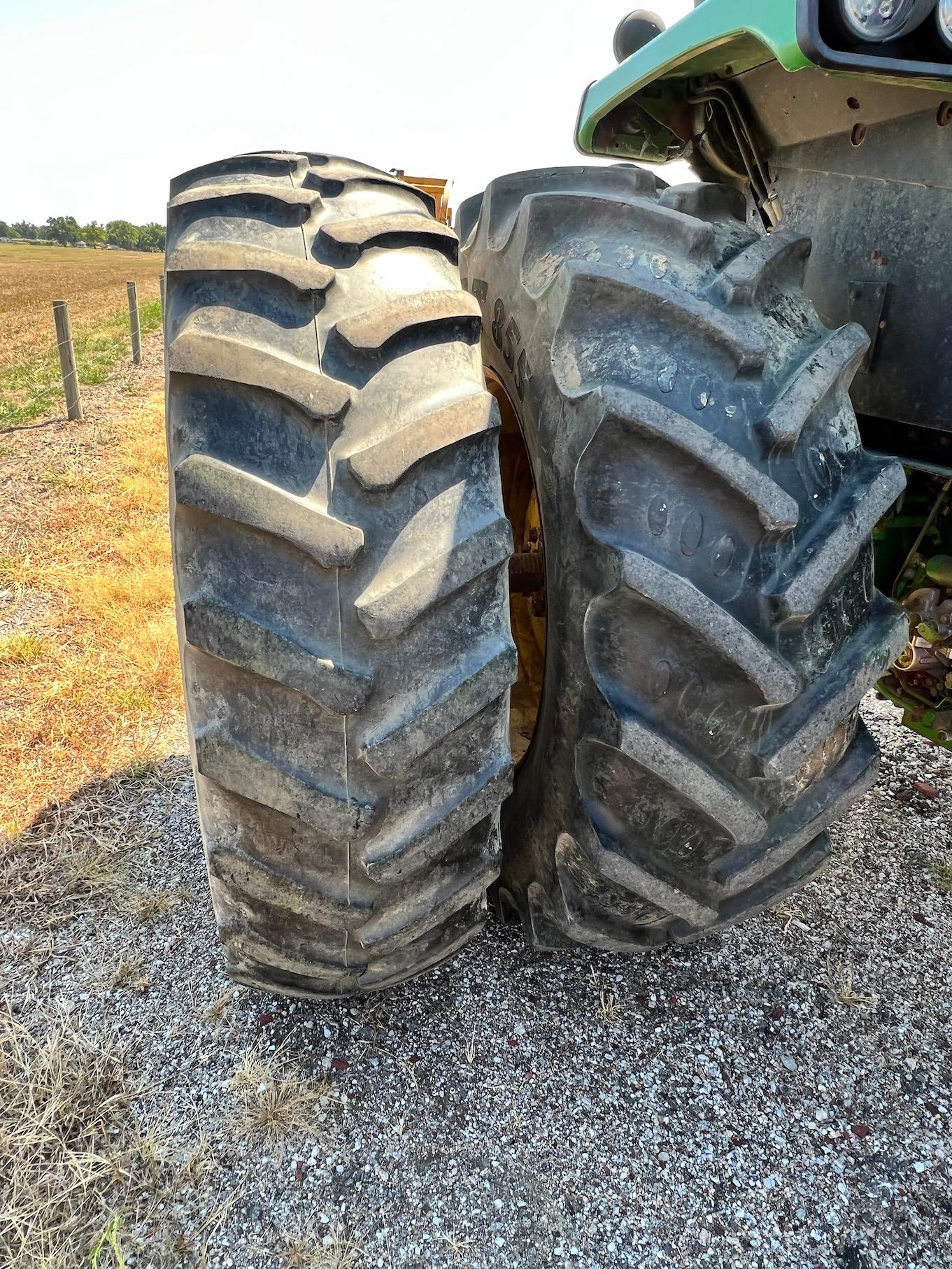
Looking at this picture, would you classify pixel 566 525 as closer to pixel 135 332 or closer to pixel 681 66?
pixel 681 66

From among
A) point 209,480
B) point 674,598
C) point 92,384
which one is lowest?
point 92,384

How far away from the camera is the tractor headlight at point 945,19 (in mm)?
1048

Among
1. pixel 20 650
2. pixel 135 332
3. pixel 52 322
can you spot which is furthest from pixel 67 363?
pixel 52 322

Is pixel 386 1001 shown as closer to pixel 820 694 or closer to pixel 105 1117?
pixel 105 1117

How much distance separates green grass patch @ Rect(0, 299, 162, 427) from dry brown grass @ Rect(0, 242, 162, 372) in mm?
443

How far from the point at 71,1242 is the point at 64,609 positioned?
115 inches

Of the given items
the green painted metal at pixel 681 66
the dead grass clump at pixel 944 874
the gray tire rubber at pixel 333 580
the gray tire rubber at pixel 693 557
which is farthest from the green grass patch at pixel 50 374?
the dead grass clump at pixel 944 874

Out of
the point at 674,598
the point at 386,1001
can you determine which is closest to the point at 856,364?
the point at 674,598

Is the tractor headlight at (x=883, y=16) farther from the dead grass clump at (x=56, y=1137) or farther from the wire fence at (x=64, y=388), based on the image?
the wire fence at (x=64, y=388)

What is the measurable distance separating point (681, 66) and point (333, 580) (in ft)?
4.06

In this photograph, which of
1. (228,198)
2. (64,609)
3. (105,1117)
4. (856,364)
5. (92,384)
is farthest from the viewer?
(92,384)

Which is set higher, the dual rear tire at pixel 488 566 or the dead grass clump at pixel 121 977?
the dual rear tire at pixel 488 566

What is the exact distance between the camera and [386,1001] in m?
1.79

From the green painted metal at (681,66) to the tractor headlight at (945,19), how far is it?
0.05m
